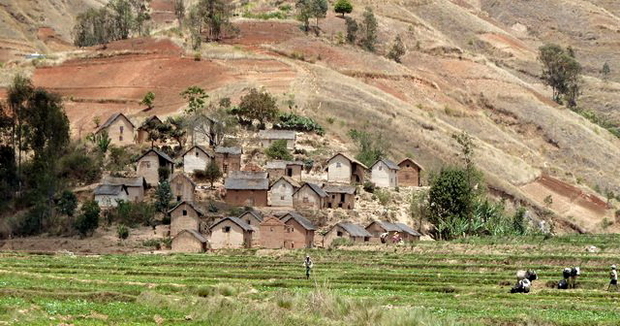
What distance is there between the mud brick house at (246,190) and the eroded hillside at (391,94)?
18093 mm

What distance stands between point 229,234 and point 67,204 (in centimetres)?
1469

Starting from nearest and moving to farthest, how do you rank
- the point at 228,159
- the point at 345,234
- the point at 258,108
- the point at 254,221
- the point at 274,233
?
1. the point at 274,233
2. the point at 345,234
3. the point at 254,221
4. the point at 228,159
5. the point at 258,108

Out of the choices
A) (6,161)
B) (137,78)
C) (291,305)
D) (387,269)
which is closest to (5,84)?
(137,78)

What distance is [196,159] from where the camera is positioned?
104m

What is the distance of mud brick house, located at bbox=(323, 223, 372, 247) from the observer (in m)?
89.9

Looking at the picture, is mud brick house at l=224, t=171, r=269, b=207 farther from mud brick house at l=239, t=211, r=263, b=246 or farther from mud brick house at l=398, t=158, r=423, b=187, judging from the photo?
mud brick house at l=398, t=158, r=423, b=187

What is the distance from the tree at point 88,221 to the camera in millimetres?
89375

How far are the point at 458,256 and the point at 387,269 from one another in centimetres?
736

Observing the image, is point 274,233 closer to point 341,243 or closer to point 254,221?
point 254,221

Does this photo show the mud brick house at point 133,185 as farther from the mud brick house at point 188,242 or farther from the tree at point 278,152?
the tree at point 278,152

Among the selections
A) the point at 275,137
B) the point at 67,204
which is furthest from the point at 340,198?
the point at 67,204

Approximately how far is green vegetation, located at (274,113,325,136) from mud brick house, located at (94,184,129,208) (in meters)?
22.4

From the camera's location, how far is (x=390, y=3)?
193 m

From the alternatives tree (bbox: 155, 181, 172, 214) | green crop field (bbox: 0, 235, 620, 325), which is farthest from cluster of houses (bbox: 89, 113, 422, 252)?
green crop field (bbox: 0, 235, 620, 325)
